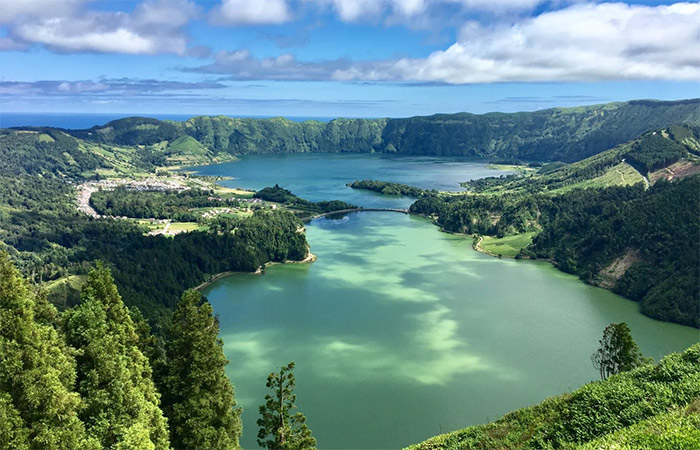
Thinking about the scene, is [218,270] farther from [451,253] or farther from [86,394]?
[86,394]

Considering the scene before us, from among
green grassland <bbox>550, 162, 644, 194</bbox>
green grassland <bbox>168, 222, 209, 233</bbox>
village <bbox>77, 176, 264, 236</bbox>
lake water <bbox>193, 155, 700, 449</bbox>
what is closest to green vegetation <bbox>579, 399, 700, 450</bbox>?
lake water <bbox>193, 155, 700, 449</bbox>

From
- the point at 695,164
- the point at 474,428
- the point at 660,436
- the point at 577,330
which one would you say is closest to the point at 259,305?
the point at 577,330

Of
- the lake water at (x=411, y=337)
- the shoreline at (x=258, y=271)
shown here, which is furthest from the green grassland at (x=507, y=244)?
the shoreline at (x=258, y=271)

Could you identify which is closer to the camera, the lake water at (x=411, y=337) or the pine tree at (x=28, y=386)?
the pine tree at (x=28, y=386)

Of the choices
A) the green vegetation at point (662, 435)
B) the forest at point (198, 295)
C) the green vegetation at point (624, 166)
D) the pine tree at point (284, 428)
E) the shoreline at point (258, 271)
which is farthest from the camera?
the green vegetation at point (624, 166)

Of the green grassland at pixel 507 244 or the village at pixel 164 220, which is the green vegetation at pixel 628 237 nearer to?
the green grassland at pixel 507 244
